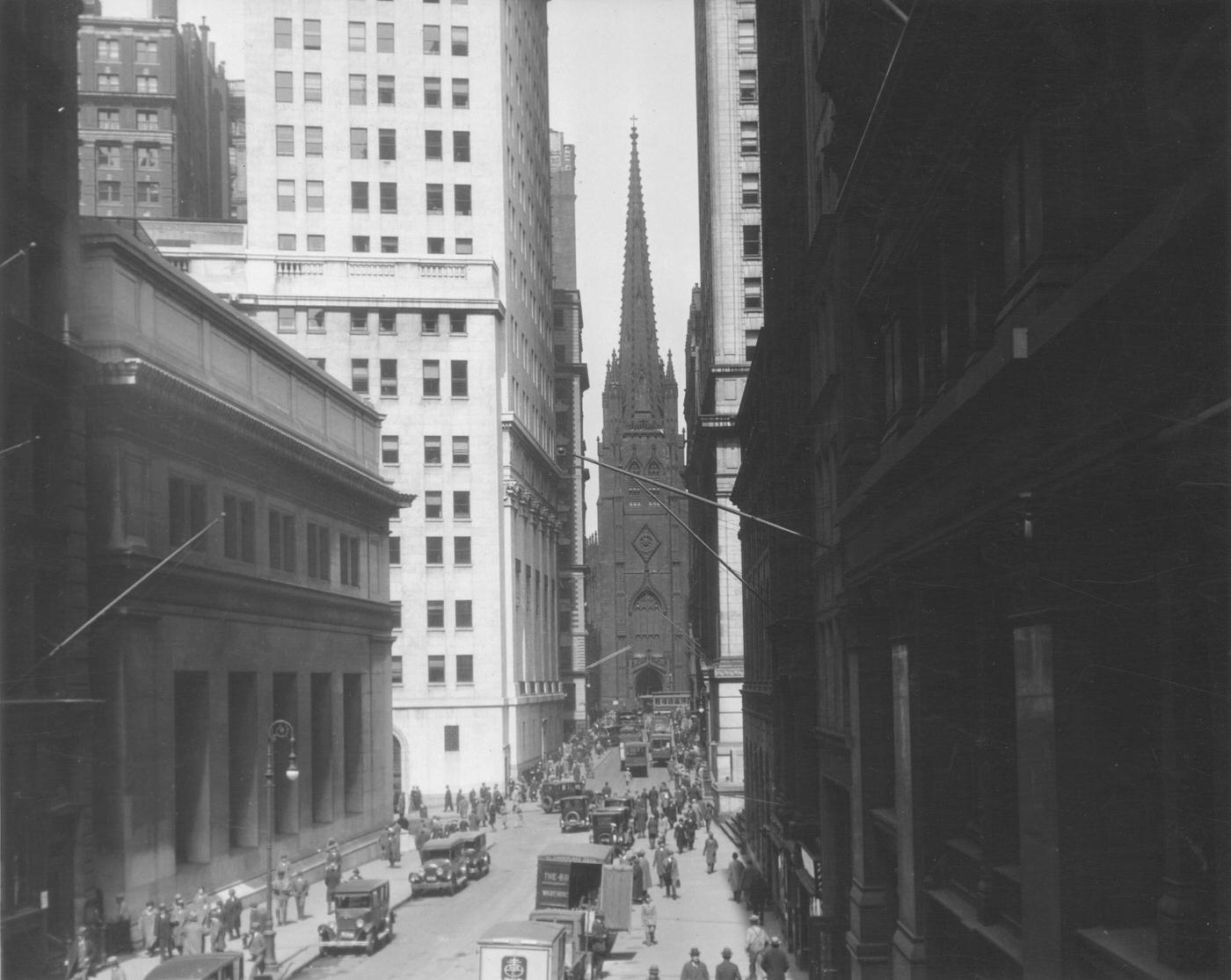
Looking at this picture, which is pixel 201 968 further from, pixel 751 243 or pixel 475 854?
pixel 751 243

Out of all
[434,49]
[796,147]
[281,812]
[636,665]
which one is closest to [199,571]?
[281,812]

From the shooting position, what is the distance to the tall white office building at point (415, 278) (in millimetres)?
77438

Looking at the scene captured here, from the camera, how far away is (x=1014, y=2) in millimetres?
10961

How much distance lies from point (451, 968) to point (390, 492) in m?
29.5

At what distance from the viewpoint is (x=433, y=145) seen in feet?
265

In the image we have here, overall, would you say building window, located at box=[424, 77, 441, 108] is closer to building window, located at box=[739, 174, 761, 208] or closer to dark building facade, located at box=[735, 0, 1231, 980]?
building window, located at box=[739, 174, 761, 208]

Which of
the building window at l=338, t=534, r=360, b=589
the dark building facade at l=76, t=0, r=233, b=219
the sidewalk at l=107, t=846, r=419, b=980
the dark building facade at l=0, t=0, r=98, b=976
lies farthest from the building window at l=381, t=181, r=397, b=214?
the dark building facade at l=0, t=0, r=98, b=976

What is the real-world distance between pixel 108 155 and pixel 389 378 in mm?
40789

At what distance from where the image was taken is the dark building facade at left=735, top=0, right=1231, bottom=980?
8711 millimetres

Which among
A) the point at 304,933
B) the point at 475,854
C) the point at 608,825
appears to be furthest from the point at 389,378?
the point at 304,933

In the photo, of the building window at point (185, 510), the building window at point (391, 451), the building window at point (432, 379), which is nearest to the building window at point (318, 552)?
the building window at point (185, 510)

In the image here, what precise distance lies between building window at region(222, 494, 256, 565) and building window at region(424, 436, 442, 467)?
37497mm

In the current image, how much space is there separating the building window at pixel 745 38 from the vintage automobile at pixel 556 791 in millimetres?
38555

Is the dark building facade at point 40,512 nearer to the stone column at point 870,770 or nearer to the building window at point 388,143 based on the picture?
the stone column at point 870,770
